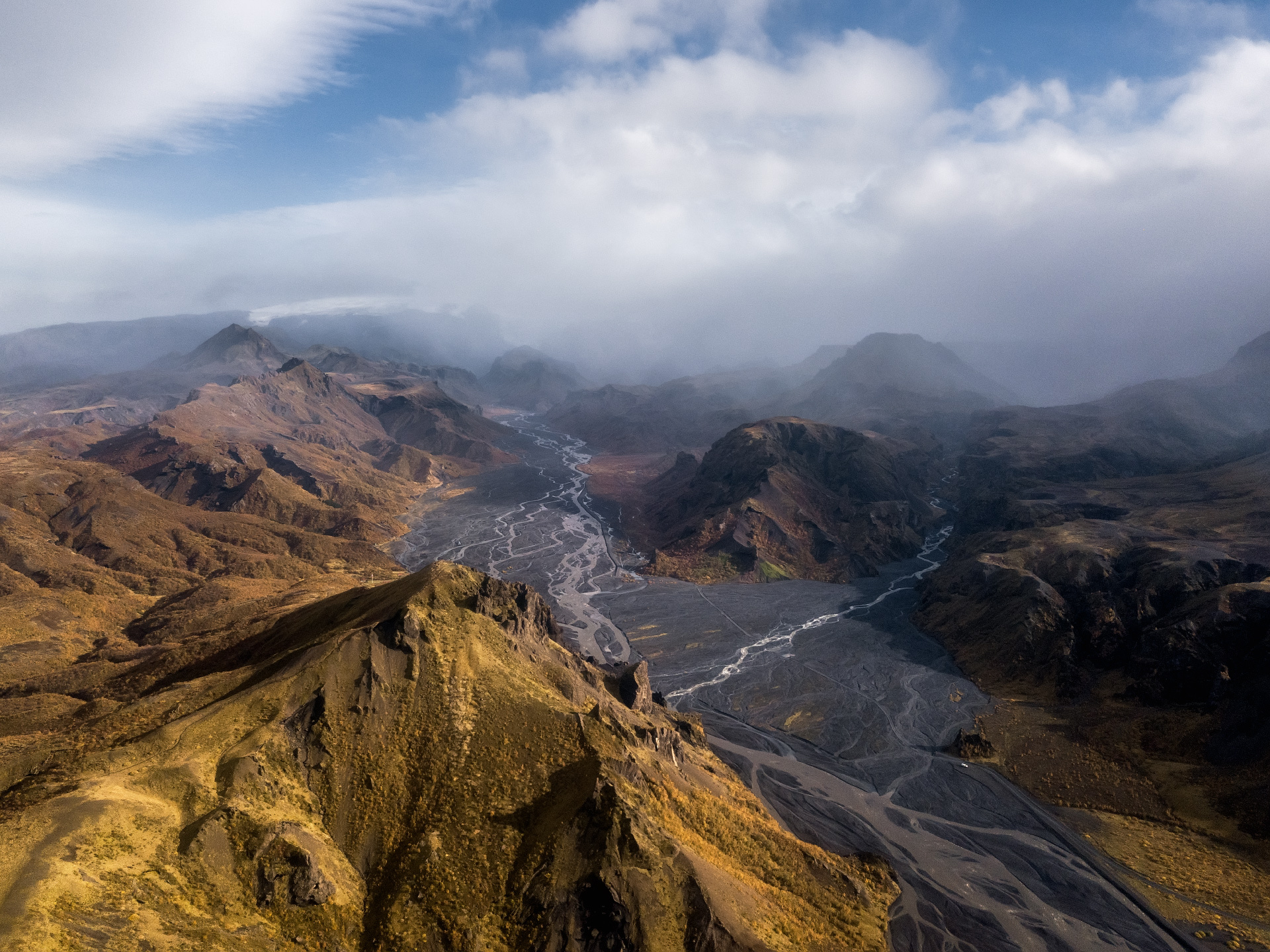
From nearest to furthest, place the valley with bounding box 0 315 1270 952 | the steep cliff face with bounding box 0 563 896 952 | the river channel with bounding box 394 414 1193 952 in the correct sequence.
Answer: the steep cliff face with bounding box 0 563 896 952 → the valley with bounding box 0 315 1270 952 → the river channel with bounding box 394 414 1193 952

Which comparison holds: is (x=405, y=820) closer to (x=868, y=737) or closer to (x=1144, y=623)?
(x=868, y=737)

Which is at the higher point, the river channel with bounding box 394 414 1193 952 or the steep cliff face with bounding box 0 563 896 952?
the steep cliff face with bounding box 0 563 896 952

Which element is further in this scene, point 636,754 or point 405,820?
point 636,754

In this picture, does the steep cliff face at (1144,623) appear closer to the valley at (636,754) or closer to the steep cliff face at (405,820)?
the valley at (636,754)

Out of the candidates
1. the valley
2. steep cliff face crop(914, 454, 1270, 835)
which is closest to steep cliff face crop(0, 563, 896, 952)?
the valley

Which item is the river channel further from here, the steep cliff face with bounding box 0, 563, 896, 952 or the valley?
the steep cliff face with bounding box 0, 563, 896, 952

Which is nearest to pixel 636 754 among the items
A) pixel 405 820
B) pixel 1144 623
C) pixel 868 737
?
pixel 405 820
